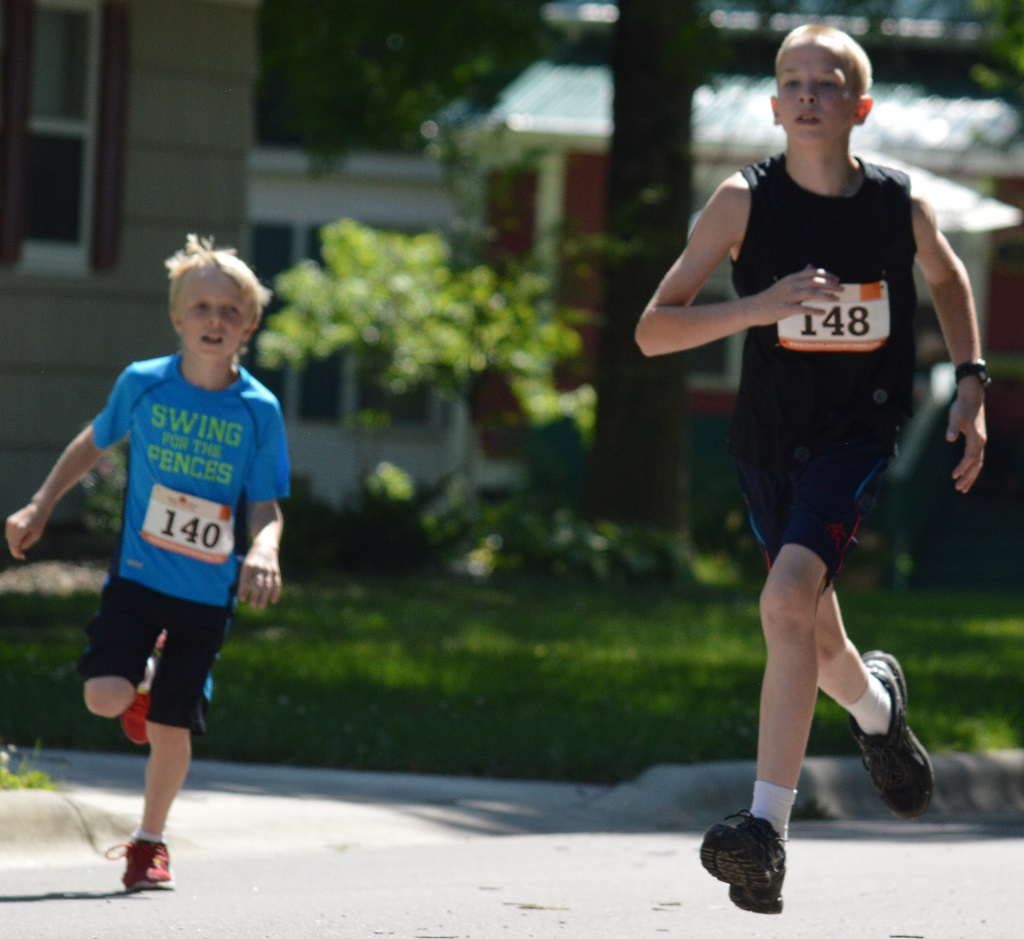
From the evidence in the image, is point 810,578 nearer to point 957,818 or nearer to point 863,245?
point 863,245

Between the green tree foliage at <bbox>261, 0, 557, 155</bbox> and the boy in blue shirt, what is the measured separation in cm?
1116

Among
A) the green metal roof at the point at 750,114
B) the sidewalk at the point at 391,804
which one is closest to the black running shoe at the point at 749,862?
the sidewalk at the point at 391,804

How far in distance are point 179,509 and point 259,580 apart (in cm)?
50

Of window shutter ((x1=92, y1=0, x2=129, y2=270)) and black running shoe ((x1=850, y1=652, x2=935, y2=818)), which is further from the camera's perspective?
window shutter ((x1=92, y1=0, x2=129, y2=270))

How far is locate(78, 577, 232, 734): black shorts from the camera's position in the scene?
5094mm

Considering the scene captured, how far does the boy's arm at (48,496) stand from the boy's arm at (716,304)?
1628mm

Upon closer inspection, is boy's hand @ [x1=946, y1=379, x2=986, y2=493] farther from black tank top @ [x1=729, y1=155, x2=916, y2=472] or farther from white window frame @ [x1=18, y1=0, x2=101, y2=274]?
white window frame @ [x1=18, y1=0, x2=101, y2=274]

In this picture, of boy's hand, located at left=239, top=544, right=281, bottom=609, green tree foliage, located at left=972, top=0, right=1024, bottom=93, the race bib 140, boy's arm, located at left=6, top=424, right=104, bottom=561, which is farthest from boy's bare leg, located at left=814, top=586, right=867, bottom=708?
green tree foliage, located at left=972, top=0, right=1024, bottom=93

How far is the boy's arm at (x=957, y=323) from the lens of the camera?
471 cm

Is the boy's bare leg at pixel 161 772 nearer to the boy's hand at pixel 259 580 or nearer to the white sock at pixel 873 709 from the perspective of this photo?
the boy's hand at pixel 259 580

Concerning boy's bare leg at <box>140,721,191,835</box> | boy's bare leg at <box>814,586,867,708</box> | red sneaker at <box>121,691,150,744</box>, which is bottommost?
boy's bare leg at <box>140,721,191,835</box>

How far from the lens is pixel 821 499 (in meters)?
4.61

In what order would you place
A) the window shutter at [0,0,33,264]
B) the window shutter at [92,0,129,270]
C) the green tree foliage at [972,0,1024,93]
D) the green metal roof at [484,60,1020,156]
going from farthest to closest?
the green metal roof at [484,60,1020,156] → the green tree foliage at [972,0,1024,93] → the window shutter at [92,0,129,270] → the window shutter at [0,0,33,264]

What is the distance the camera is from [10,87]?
1265 cm
